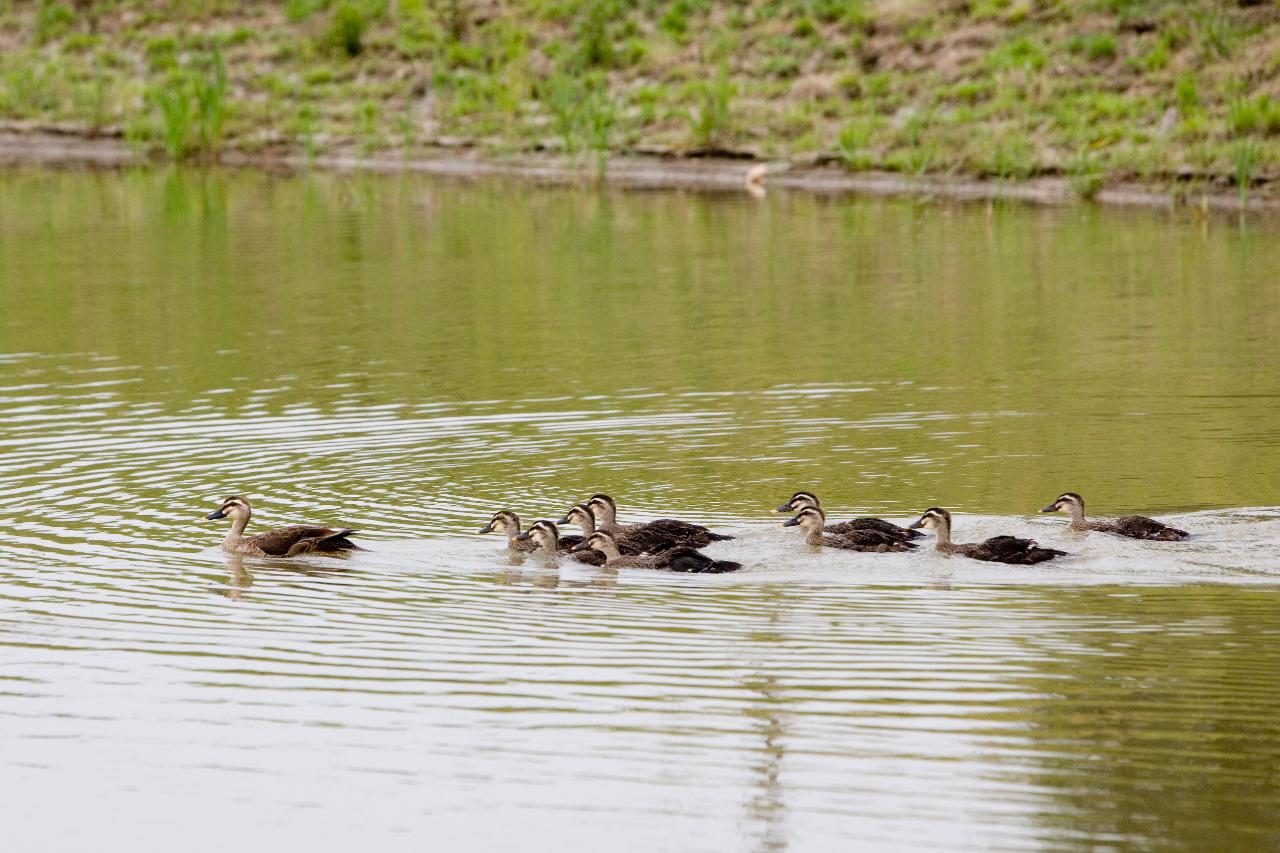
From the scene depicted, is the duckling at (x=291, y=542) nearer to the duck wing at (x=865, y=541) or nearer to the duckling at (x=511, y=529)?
the duckling at (x=511, y=529)

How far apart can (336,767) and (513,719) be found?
Answer: 2.93 feet

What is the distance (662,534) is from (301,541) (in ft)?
7.22

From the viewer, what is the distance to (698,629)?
431 inches

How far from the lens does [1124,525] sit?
502 inches

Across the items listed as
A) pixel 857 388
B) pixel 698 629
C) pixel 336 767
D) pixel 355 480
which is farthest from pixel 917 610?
pixel 857 388

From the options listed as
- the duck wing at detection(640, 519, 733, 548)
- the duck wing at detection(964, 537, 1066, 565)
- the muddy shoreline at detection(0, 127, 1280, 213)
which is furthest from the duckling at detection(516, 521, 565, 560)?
the muddy shoreline at detection(0, 127, 1280, 213)

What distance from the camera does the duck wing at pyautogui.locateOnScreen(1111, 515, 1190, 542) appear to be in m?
12.6

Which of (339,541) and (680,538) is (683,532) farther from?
(339,541)

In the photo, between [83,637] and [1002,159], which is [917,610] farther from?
[1002,159]

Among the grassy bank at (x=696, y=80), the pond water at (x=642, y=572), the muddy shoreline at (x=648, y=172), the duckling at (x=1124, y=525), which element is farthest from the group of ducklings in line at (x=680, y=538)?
the muddy shoreline at (x=648, y=172)

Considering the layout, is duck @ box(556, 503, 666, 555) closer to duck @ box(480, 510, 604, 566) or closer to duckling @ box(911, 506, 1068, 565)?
duck @ box(480, 510, 604, 566)

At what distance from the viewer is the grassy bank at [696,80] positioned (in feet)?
125

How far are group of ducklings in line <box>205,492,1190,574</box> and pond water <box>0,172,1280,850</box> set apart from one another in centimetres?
14

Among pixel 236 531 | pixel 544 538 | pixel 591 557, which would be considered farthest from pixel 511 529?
pixel 236 531
